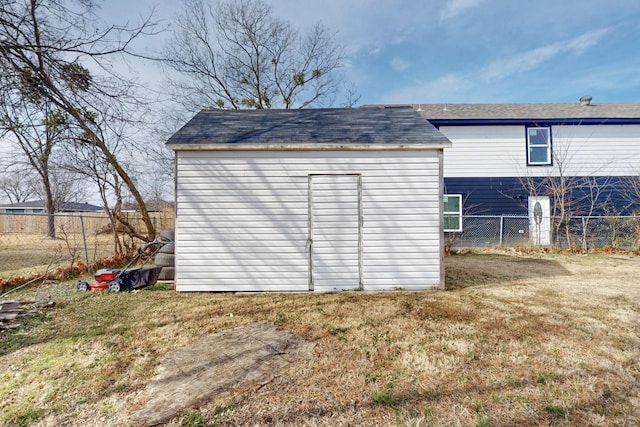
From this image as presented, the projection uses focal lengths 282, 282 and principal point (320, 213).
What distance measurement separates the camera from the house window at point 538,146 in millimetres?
11711

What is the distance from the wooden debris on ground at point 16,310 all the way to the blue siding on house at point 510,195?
40.5 feet

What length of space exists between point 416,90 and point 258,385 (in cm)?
1671

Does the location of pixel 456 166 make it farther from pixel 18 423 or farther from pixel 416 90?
pixel 18 423

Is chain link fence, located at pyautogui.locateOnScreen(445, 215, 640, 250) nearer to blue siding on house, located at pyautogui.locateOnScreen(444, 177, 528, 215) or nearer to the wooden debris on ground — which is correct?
blue siding on house, located at pyautogui.locateOnScreen(444, 177, 528, 215)

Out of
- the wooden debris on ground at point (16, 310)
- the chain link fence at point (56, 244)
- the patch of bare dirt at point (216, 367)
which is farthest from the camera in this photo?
the chain link fence at point (56, 244)

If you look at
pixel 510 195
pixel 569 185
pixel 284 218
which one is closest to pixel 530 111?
pixel 569 185

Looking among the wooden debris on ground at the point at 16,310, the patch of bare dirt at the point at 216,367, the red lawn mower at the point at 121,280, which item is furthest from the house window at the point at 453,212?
the wooden debris on ground at the point at 16,310

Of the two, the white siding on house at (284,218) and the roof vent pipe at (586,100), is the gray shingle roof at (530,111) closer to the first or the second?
the roof vent pipe at (586,100)

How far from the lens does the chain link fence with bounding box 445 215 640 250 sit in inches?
417

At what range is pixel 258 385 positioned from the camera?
2441mm

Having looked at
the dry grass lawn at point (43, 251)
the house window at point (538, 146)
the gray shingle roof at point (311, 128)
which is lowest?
the dry grass lawn at point (43, 251)

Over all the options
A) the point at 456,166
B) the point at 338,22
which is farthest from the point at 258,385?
the point at 338,22

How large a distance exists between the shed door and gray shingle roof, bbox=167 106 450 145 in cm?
89

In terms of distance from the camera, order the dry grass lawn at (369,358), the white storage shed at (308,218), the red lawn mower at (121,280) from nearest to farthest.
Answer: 1. the dry grass lawn at (369,358)
2. the white storage shed at (308,218)
3. the red lawn mower at (121,280)
